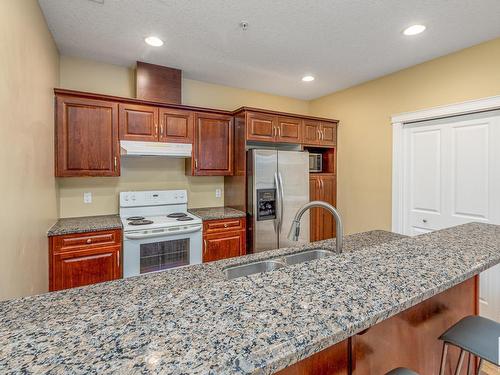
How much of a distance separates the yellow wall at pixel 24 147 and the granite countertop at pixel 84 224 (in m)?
0.12

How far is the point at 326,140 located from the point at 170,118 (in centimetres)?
217

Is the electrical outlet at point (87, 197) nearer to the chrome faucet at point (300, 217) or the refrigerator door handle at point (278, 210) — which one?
the refrigerator door handle at point (278, 210)

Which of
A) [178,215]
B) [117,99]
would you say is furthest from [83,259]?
[117,99]

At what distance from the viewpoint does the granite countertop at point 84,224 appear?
239cm

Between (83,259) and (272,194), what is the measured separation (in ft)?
6.70

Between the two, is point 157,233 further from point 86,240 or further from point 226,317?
point 226,317

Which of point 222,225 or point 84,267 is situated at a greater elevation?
point 222,225

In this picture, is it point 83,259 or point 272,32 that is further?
point 83,259

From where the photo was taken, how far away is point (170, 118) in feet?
10.1

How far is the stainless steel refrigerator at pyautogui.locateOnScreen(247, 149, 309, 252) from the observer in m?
3.21

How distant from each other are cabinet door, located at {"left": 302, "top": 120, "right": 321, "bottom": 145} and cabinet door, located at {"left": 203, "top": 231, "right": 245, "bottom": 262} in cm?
157

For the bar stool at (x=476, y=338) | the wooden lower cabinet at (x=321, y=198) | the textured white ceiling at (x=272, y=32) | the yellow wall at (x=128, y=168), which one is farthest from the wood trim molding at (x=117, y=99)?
the bar stool at (x=476, y=338)

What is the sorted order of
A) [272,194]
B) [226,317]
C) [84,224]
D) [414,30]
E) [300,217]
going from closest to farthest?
[226,317], [300,217], [414,30], [84,224], [272,194]

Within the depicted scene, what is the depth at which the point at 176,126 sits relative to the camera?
10.2 ft
